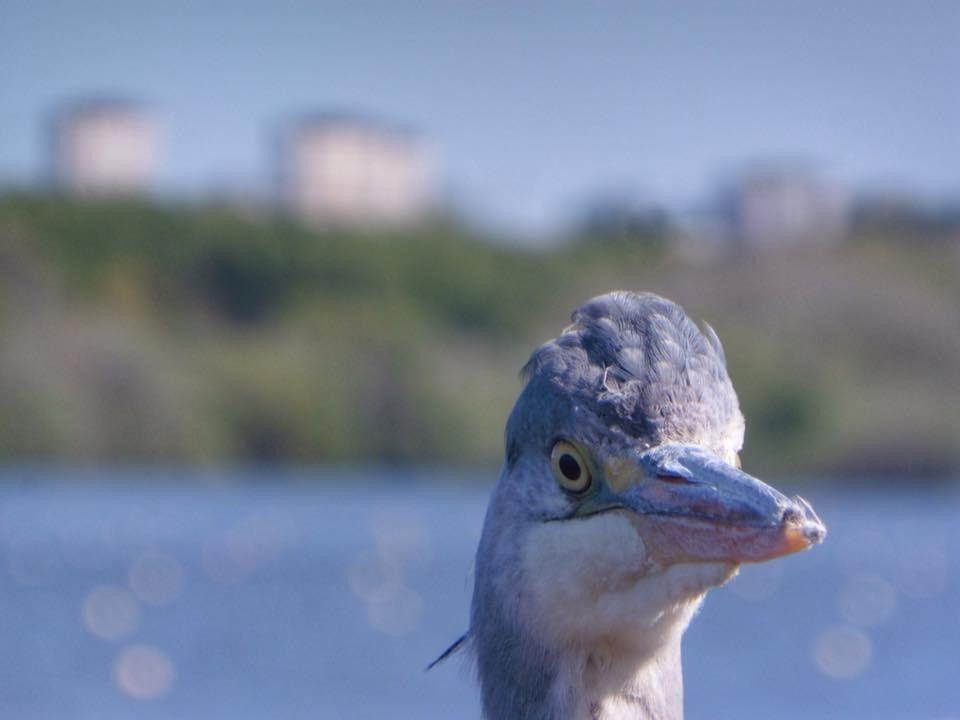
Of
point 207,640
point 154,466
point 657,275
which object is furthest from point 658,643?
point 154,466

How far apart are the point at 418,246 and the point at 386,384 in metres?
9.43

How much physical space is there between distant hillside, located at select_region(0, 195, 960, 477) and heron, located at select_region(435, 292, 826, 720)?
2931cm

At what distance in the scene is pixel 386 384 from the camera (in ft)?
138

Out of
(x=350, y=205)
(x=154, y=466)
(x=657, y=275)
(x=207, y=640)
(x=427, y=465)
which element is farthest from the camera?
(x=350, y=205)

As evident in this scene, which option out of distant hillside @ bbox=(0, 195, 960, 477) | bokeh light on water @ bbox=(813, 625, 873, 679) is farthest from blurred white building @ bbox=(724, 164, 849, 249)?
bokeh light on water @ bbox=(813, 625, 873, 679)

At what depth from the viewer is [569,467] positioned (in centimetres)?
Result: 404

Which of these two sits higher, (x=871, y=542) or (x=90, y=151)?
(x=90, y=151)

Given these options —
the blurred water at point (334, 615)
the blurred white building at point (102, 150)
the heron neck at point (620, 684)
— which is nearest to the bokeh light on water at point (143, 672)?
the blurred water at point (334, 615)

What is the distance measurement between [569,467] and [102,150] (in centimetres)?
4662

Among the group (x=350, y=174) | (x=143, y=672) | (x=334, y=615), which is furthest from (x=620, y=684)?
(x=350, y=174)

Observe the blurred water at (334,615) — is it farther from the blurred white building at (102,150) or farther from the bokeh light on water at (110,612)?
the blurred white building at (102,150)

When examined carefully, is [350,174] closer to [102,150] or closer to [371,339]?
[102,150]

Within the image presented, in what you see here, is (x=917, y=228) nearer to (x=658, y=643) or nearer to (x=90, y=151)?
(x=90, y=151)

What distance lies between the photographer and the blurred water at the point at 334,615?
16.9m
